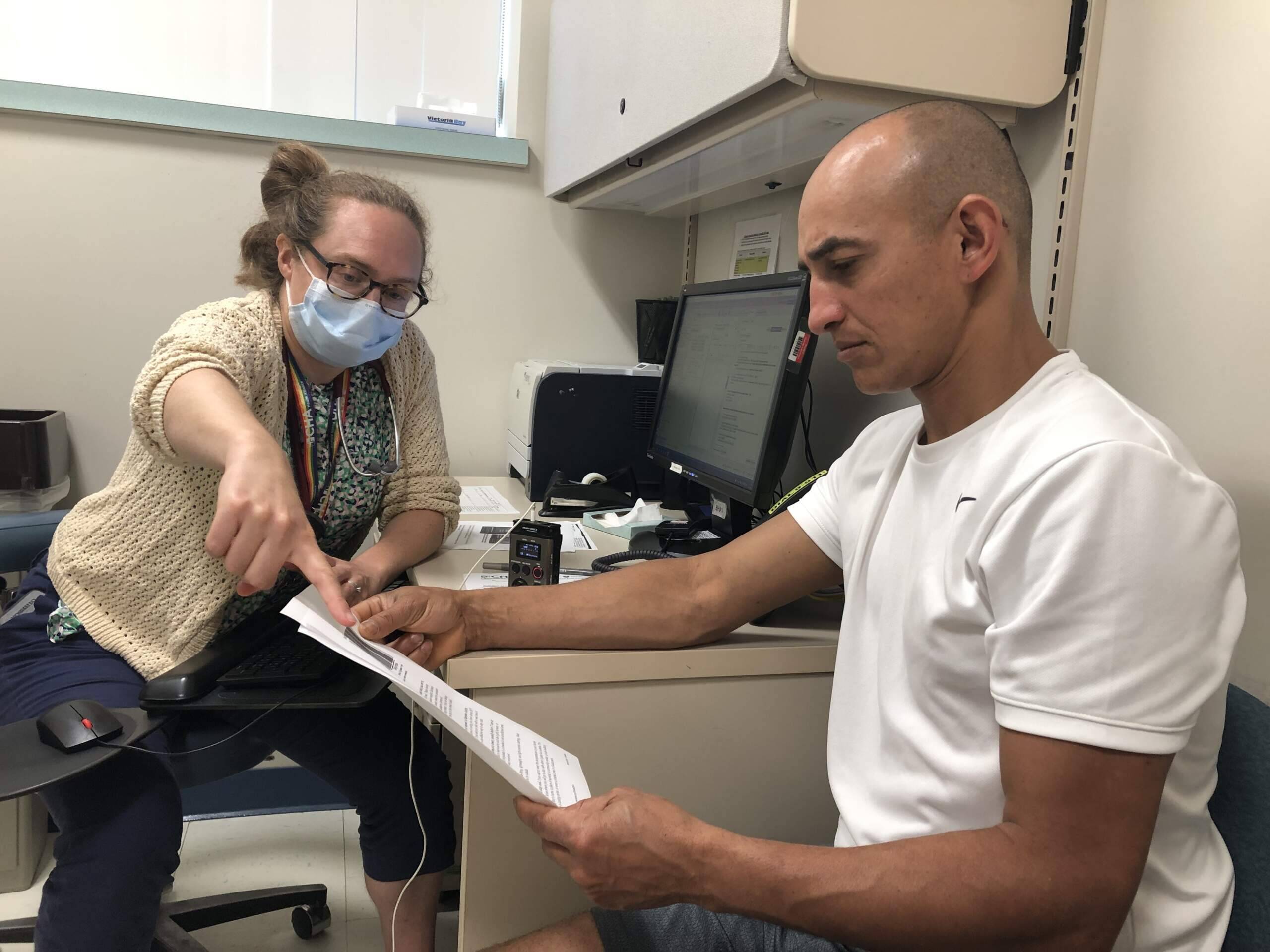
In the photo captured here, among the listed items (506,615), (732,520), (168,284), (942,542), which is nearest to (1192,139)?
(942,542)

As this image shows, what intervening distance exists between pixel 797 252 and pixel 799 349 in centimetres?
50

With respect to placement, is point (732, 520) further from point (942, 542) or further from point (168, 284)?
point (168, 284)

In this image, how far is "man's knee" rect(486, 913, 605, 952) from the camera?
88 cm

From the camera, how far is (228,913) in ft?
5.14

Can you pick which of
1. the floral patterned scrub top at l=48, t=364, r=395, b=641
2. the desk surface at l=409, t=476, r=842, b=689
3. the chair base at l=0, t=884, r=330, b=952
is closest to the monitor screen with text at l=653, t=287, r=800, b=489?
the desk surface at l=409, t=476, r=842, b=689

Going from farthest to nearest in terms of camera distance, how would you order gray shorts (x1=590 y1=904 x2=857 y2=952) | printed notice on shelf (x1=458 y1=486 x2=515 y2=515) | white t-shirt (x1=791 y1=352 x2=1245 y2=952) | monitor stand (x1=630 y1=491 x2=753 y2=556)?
printed notice on shelf (x1=458 y1=486 x2=515 y2=515), monitor stand (x1=630 y1=491 x2=753 y2=556), gray shorts (x1=590 y1=904 x2=857 y2=952), white t-shirt (x1=791 y1=352 x2=1245 y2=952)

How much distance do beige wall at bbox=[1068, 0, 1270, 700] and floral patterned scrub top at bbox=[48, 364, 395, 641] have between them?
1046 mm

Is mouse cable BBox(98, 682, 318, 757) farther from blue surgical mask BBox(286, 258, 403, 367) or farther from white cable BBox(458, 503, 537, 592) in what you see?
blue surgical mask BBox(286, 258, 403, 367)

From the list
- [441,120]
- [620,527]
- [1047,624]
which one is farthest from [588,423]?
[1047,624]

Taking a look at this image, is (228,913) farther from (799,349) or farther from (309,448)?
(799,349)

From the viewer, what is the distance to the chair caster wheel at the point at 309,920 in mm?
1604

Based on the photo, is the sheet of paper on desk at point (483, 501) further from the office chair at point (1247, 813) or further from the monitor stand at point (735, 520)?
the office chair at point (1247, 813)

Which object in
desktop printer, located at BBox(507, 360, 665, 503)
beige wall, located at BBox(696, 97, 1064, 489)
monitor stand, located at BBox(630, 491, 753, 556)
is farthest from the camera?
desktop printer, located at BBox(507, 360, 665, 503)

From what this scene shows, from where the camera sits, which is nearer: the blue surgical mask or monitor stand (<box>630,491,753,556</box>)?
the blue surgical mask
